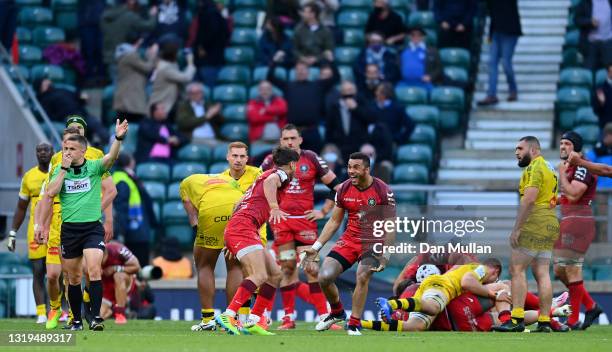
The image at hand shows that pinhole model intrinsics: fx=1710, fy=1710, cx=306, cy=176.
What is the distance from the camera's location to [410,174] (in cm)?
2545

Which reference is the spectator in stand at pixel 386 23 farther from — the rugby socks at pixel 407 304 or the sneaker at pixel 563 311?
the rugby socks at pixel 407 304

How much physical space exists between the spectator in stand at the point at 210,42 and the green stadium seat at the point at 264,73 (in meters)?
0.73

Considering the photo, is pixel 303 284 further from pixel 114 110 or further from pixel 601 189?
pixel 114 110

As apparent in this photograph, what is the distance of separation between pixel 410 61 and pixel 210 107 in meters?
3.29

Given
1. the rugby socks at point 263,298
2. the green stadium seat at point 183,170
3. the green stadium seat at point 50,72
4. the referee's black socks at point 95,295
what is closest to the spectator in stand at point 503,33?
the green stadium seat at point 183,170

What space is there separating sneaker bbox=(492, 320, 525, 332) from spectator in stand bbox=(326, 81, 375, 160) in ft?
22.5

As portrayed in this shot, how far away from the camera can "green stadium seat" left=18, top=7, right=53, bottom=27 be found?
2981 centimetres

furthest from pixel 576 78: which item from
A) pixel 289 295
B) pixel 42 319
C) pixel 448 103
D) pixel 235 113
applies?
pixel 42 319

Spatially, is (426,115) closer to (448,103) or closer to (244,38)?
(448,103)

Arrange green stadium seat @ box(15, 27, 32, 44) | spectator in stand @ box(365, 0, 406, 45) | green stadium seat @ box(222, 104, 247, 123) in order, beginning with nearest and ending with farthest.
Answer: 1. green stadium seat @ box(222, 104, 247, 123)
2. spectator in stand @ box(365, 0, 406, 45)
3. green stadium seat @ box(15, 27, 32, 44)

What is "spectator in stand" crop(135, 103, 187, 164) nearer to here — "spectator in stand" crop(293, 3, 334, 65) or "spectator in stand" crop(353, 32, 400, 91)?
"spectator in stand" crop(293, 3, 334, 65)

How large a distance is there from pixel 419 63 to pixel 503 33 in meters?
1.41

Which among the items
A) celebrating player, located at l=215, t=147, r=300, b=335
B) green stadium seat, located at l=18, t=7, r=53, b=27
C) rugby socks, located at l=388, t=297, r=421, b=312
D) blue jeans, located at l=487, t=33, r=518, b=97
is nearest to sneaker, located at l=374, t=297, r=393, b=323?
rugby socks, located at l=388, t=297, r=421, b=312

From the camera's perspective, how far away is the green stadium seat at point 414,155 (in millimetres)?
25906
